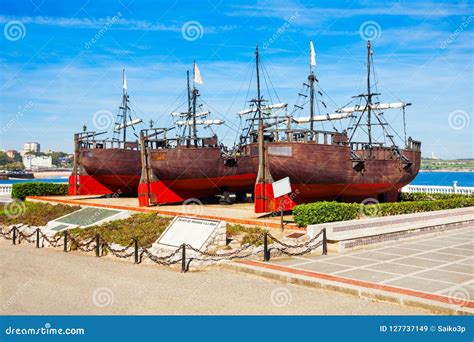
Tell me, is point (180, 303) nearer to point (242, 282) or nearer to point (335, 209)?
point (242, 282)

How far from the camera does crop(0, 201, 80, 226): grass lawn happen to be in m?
24.8

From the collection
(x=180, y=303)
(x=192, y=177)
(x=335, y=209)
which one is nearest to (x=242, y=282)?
(x=180, y=303)

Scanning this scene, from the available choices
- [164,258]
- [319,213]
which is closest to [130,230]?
[164,258]

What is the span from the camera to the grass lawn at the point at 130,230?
17.8 m

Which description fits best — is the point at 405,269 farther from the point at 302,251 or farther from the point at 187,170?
the point at 187,170

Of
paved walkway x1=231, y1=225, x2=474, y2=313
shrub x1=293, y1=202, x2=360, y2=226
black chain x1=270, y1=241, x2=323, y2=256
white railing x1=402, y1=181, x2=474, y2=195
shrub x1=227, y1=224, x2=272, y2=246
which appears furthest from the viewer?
white railing x1=402, y1=181, x2=474, y2=195

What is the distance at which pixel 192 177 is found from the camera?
2631 cm

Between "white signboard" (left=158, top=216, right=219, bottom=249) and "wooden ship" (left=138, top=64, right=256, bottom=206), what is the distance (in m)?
9.47

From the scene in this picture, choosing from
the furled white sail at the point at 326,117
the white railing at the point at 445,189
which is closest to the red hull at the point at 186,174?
the furled white sail at the point at 326,117

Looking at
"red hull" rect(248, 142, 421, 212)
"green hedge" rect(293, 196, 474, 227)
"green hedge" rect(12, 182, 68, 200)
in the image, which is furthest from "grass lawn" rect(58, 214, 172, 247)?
"green hedge" rect(12, 182, 68, 200)

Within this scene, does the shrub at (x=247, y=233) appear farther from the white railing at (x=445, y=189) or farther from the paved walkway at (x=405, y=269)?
the white railing at (x=445, y=189)

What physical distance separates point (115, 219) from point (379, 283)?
14.4 metres

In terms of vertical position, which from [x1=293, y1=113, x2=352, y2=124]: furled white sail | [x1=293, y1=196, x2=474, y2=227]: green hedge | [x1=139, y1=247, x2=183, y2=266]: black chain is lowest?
[x1=139, y1=247, x2=183, y2=266]: black chain

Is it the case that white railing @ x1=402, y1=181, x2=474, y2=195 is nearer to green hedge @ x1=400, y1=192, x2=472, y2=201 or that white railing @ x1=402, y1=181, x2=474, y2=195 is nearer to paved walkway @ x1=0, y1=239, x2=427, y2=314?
green hedge @ x1=400, y1=192, x2=472, y2=201
